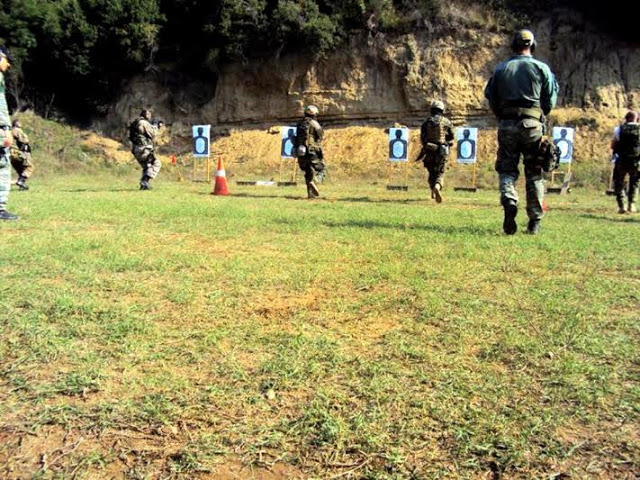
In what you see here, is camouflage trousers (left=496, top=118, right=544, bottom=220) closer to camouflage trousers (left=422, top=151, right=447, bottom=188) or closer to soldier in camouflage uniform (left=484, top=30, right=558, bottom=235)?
soldier in camouflage uniform (left=484, top=30, right=558, bottom=235)

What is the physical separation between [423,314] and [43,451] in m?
2.21

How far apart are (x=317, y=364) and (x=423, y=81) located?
2485 cm

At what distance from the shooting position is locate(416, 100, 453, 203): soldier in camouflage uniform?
11516 mm

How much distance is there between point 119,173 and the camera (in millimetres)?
25188

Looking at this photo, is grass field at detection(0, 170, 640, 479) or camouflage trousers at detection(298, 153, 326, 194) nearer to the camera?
grass field at detection(0, 170, 640, 479)

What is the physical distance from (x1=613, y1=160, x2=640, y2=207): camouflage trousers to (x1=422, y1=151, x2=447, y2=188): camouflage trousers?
10.8 ft

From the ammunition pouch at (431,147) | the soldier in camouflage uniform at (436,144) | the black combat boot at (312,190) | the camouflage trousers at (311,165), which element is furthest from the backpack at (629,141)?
the black combat boot at (312,190)

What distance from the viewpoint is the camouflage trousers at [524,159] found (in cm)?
671

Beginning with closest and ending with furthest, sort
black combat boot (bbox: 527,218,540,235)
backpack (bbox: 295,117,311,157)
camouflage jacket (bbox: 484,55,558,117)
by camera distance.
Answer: camouflage jacket (bbox: 484,55,558,117) → black combat boot (bbox: 527,218,540,235) → backpack (bbox: 295,117,311,157)

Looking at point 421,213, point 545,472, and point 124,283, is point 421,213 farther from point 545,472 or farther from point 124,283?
point 545,472

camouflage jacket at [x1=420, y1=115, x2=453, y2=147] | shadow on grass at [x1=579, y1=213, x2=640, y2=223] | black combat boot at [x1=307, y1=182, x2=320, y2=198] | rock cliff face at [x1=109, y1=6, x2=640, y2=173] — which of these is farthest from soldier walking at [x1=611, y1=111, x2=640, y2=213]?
rock cliff face at [x1=109, y1=6, x2=640, y2=173]

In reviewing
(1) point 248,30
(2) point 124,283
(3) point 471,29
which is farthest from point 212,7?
(2) point 124,283

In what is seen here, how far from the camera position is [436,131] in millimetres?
11539

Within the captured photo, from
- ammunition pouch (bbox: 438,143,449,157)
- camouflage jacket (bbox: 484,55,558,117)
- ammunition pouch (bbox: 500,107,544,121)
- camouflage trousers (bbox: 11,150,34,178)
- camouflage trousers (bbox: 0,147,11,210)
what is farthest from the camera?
camouflage trousers (bbox: 11,150,34,178)
